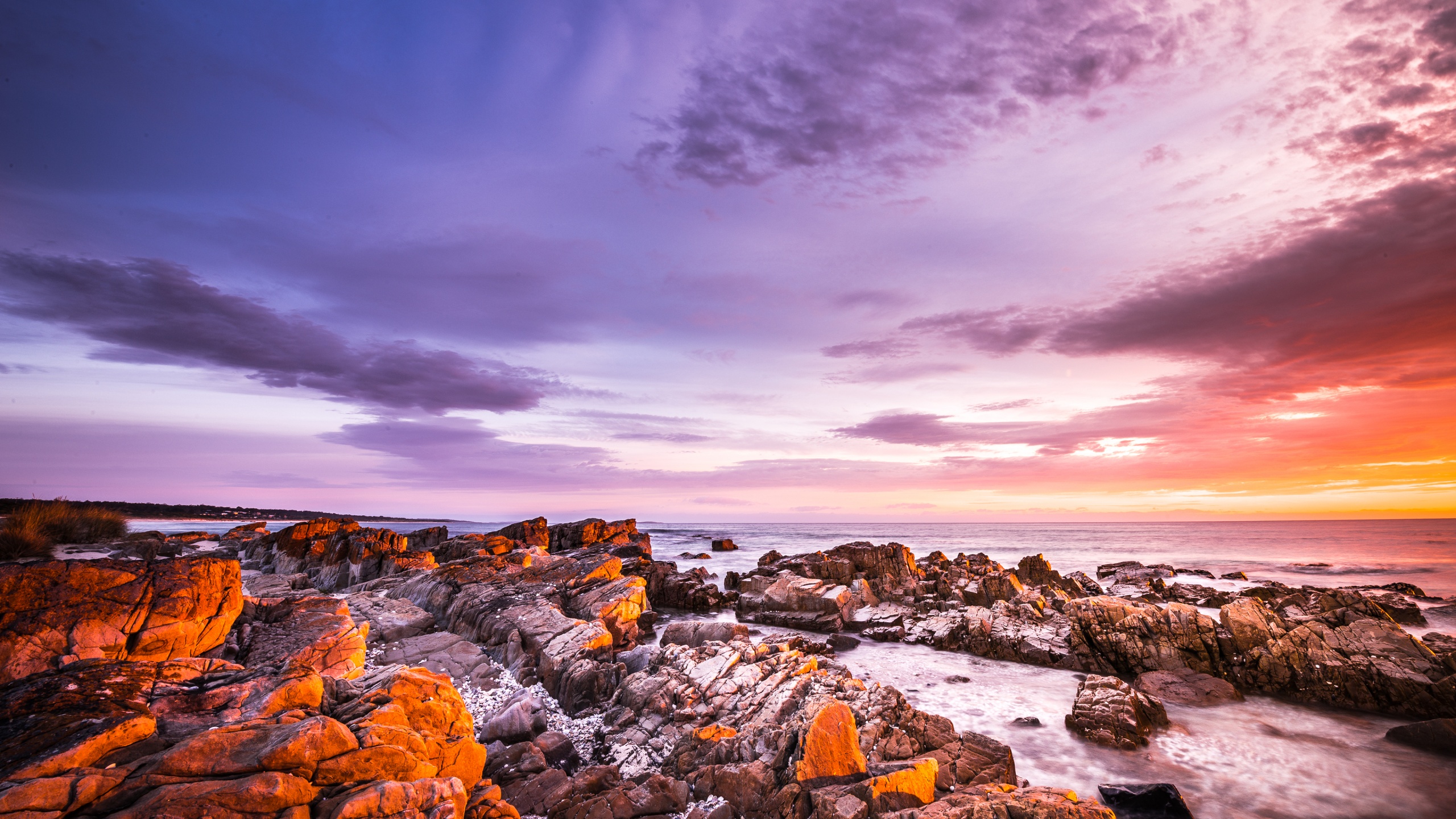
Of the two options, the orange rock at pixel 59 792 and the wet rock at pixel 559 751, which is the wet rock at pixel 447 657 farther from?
the orange rock at pixel 59 792

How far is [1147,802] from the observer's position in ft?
32.8

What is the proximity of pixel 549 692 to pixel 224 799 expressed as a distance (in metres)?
9.35

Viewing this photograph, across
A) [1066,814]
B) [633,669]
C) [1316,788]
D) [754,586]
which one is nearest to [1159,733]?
[1316,788]

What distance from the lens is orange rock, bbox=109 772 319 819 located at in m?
5.30

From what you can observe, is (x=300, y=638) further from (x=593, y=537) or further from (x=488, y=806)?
(x=593, y=537)

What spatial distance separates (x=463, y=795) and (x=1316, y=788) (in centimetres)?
1639

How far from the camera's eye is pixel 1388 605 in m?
24.7

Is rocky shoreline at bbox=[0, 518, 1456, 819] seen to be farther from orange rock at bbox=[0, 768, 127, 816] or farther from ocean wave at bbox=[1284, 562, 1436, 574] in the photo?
ocean wave at bbox=[1284, 562, 1436, 574]

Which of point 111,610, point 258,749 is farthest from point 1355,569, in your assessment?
point 111,610

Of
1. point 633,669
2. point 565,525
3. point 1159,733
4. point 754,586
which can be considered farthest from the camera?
point 565,525

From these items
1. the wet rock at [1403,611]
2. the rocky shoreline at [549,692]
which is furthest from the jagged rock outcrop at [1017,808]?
the wet rock at [1403,611]

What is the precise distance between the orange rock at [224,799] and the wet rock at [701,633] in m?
12.4

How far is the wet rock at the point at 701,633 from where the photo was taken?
17.7 meters

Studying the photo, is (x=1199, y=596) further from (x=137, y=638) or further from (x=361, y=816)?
(x=137, y=638)
